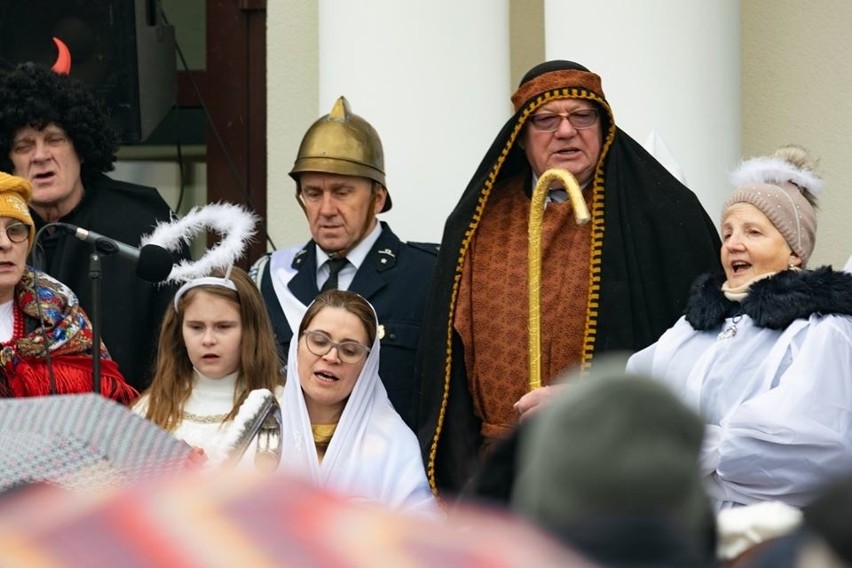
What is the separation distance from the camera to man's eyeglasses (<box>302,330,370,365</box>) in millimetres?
4988

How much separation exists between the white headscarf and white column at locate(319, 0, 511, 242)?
1.49m

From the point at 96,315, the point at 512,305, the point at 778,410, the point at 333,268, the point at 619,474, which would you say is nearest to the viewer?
the point at 619,474

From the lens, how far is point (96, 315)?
479cm

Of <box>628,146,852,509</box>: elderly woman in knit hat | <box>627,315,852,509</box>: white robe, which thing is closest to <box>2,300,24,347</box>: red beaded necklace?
<box>628,146,852,509</box>: elderly woman in knit hat

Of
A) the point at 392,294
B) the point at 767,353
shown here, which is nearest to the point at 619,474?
the point at 767,353

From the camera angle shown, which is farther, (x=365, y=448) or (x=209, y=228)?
(x=209, y=228)

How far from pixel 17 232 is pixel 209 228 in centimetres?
68

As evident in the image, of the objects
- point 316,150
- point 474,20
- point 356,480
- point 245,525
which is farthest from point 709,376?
point 245,525

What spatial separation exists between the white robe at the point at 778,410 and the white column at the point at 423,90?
217 centimetres

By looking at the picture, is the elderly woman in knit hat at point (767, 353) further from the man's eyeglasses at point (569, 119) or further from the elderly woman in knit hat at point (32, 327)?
the elderly woman in knit hat at point (32, 327)

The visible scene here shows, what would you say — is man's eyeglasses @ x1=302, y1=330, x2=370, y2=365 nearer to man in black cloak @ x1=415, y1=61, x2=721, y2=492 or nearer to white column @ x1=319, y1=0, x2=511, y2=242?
man in black cloak @ x1=415, y1=61, x2=721, y2=492

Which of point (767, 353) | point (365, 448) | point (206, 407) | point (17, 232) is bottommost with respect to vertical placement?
point (365, 448)

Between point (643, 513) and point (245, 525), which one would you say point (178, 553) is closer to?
point (245, 525)

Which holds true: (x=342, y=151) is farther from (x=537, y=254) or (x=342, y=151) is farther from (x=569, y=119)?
(x=537, y=254)
